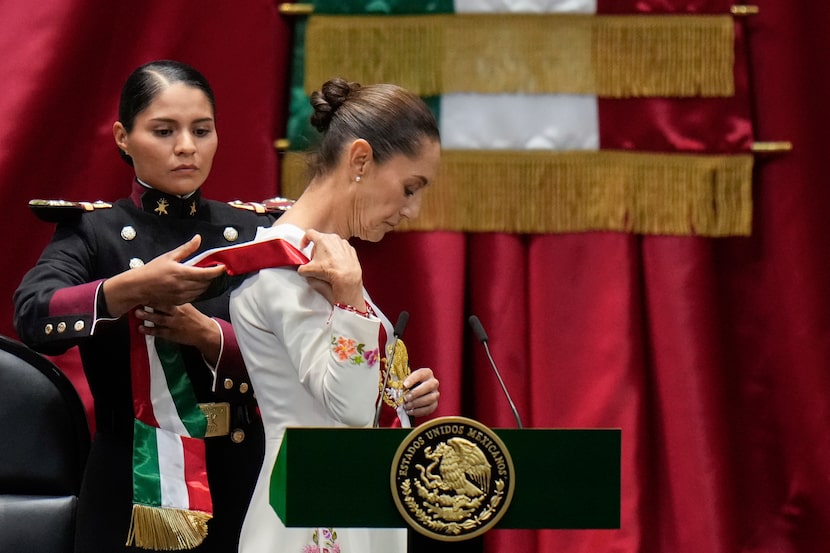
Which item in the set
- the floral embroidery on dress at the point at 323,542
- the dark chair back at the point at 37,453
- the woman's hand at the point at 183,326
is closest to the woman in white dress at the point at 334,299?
the floral embroidery on dress at the point at 323,542

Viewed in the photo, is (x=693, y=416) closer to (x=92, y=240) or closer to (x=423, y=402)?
(x=423, y=402)

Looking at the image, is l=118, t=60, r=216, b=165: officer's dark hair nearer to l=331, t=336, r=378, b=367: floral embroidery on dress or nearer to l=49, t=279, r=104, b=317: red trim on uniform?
l=49, t=279, r=104, b=317: red trim on uniform

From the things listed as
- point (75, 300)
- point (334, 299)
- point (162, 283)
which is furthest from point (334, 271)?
point (75, 300)

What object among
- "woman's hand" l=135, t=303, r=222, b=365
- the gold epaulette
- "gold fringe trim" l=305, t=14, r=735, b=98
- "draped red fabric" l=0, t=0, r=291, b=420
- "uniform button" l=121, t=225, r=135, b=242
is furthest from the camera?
"gold fringe trim" l=305, t=14, r=735, b=98

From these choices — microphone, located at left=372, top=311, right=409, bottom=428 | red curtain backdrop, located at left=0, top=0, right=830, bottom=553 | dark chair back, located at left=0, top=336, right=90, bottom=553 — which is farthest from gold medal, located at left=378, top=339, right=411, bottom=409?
red curtain backdrop, located at left=0, top=0, right=830, bottom=553

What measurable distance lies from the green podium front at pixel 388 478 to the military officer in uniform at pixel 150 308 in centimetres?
37

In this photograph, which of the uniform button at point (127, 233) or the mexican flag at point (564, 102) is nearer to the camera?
the uniform button at point (127, 233)

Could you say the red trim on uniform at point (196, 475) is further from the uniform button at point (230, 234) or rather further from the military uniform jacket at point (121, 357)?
the uniform button at point (230, 234)

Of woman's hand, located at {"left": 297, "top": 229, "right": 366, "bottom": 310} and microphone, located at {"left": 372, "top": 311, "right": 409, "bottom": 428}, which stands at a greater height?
woman's hand, located at {"left": 297, "top": 229, "right": 366, "bottom": 310}

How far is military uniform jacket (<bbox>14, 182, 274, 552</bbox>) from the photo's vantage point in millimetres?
1657

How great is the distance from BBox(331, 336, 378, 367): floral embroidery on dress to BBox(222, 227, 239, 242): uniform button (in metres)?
0.49

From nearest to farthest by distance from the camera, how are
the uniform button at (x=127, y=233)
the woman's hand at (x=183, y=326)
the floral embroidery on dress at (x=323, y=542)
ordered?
the floral embroidery on dress at (x=323, y=542)
the woman's hand at (x=183, y=326)
the uniform button at (x=127, y=233)

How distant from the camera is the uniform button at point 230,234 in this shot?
1.79 meters

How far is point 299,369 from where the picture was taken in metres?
1.37
